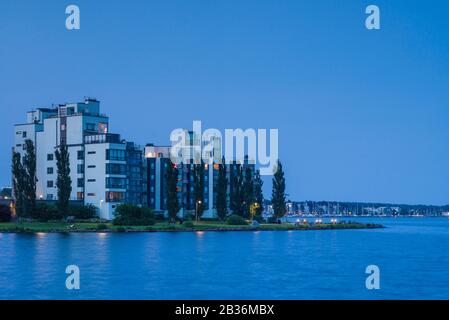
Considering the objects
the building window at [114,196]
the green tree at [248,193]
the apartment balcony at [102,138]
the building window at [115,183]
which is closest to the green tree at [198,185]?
the green tree at [248,193]

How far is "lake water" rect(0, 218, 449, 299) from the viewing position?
51.9 m

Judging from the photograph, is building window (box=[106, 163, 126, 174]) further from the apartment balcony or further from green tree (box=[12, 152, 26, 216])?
green tree (box=[12, 152, 26, 216])

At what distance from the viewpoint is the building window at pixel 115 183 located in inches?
5320

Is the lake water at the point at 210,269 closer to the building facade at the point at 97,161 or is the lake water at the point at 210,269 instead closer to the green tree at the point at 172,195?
the green tree at the point at 172,195

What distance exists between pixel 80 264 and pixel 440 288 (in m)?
33.1

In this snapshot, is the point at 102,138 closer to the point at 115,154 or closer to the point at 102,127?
the point at 115,154

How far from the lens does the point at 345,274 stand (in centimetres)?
6469

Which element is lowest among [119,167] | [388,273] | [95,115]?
[388,273]

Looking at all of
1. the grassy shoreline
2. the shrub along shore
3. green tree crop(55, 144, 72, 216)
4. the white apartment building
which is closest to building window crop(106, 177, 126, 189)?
the white apartment building

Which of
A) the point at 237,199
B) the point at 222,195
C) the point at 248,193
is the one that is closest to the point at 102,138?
the point at 222,195
